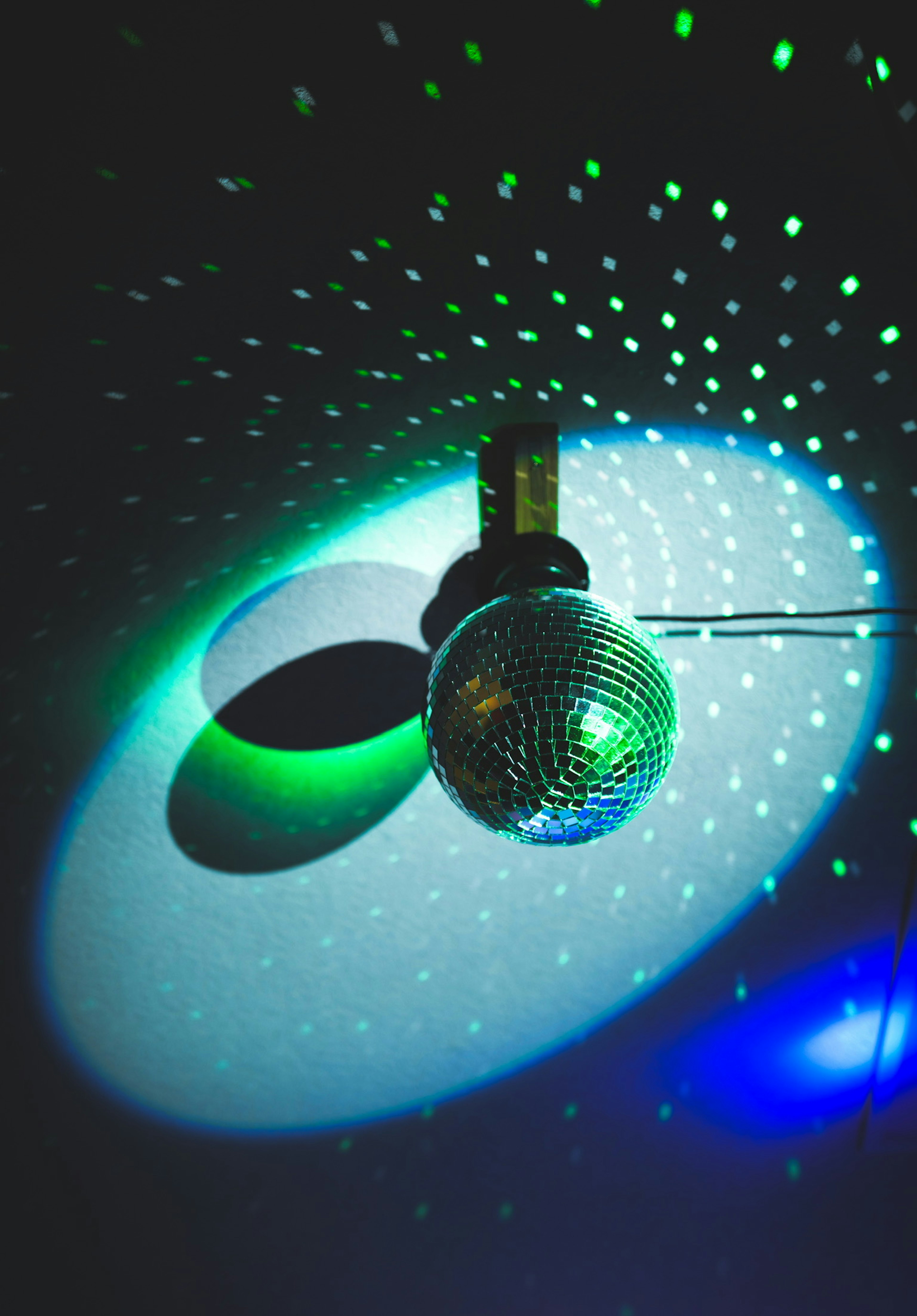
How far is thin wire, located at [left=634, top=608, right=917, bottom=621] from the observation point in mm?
722

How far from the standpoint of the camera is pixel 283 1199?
987mm

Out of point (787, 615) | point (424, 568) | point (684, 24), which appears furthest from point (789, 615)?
point (684, 24)

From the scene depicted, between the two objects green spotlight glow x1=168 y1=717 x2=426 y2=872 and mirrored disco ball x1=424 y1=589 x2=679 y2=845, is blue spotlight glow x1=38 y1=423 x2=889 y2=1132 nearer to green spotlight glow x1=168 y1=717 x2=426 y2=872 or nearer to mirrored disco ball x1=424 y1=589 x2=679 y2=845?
green spotlight glow x1=168 y1=717 x2=426 y2=872

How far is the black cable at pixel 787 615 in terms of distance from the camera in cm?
72

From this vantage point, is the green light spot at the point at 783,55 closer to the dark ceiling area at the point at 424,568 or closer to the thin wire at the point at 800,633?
the dark ceiling area at the point at 424,568

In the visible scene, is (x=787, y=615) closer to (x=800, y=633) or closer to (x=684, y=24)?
(x=800, y=633)

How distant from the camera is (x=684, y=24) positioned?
47cm

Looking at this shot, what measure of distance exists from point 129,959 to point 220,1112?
27 cm

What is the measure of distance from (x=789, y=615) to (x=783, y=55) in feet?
1.54

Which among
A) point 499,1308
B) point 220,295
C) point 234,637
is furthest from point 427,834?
point 499,1308

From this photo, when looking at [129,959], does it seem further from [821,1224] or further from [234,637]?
[821,1224]

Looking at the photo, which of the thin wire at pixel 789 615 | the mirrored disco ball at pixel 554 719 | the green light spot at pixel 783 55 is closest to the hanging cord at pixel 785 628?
the thin wire at pixel 789 615

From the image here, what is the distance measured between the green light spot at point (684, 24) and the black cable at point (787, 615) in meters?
0.47

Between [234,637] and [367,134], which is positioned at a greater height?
[367,134]
